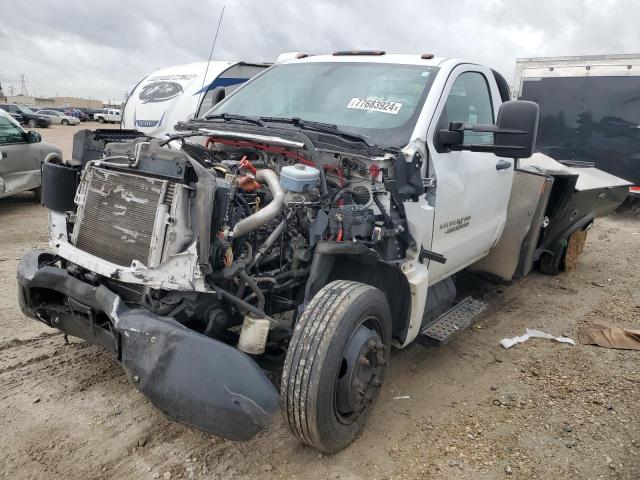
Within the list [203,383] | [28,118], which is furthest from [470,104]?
[28,118]

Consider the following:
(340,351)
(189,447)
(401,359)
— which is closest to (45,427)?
(189,447)

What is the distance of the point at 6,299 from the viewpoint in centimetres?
490

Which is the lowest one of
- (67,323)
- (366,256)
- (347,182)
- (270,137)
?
(67,323)

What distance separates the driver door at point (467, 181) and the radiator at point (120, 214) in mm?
1817

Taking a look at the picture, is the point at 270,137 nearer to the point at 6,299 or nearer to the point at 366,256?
the point at 366,256

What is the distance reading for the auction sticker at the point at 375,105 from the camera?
3600 millimetres

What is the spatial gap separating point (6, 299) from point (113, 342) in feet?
8.85

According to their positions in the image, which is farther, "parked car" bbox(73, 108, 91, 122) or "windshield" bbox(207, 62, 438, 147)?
"parked car" bbox(73, 108, 91, 122)

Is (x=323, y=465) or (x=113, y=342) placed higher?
(x=113, y=342)

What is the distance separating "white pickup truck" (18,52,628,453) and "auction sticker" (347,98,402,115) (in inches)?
0.5

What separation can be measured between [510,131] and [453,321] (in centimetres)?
153

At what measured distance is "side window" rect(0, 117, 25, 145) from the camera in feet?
27.3

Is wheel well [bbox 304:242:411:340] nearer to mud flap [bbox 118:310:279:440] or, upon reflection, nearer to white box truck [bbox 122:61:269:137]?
mud flap [bbox 118:310:279:440]

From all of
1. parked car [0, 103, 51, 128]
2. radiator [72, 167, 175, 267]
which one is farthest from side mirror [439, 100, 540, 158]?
parked car [0, 103, 51, 128]
